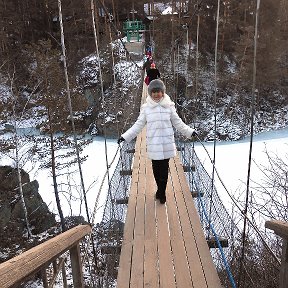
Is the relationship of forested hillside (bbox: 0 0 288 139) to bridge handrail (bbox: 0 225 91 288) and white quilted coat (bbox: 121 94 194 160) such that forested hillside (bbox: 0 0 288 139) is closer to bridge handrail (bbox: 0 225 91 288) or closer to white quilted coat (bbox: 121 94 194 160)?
white quilted coat (bbox: 121 94 194 160)

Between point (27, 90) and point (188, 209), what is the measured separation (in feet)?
46.4

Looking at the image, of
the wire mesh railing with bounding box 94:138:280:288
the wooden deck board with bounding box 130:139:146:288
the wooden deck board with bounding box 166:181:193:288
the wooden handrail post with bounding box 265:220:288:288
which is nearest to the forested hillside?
the wire mesh railing with bounding box 94:138:280:288

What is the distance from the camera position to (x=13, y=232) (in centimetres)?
738

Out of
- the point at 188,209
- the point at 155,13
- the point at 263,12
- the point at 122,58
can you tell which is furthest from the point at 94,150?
the point at 188,209

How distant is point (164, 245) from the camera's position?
2.08 meters

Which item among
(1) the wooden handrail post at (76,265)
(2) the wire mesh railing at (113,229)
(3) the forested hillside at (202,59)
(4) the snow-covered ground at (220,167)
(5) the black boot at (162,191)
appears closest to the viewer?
(1) the wooden handrail post at (76,265)

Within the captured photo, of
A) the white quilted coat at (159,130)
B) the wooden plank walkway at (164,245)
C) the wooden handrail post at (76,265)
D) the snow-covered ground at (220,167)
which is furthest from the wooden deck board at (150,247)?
the snow-covered ground at (220,167)

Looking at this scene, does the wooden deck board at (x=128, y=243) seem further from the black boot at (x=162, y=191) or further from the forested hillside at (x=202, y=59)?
the forested hillside at (x=202, y=59)

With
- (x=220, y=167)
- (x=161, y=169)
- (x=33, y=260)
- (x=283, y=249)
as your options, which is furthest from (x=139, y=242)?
(x=220, y=167)

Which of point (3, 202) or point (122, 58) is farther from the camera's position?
point (122, 58)

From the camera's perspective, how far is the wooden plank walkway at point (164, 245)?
70.4 inches

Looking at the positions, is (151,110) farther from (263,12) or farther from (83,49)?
(83,49)

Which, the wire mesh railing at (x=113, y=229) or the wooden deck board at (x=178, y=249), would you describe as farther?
the wire mesh railing at (x=113, y=229)

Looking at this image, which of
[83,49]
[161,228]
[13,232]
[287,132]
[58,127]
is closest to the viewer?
[161,228]
